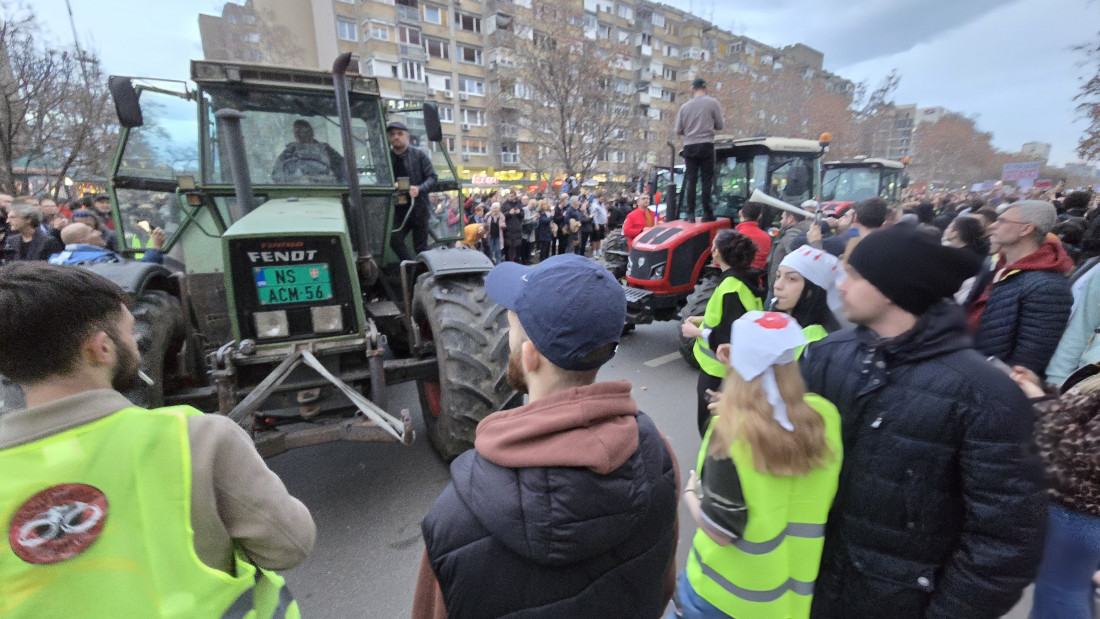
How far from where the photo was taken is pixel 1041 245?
2.64 meters

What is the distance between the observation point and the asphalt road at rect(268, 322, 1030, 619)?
2.51 meters

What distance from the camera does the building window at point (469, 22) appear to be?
38875 millimetres

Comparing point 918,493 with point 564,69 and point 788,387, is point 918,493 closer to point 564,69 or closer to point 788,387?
point 788,387

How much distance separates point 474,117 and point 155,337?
3971 cm

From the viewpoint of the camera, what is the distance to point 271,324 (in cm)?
296

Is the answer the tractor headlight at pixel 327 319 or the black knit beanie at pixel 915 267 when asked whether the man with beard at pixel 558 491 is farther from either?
the tractor headlight at pixel 327 319

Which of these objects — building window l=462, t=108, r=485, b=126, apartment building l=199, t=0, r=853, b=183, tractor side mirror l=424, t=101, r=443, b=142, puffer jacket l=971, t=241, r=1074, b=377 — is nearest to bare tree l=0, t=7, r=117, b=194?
tractor side mirror l=424, t=101, r=443, b=142

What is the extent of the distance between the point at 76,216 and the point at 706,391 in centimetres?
813

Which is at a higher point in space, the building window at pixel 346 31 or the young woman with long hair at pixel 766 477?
the building window at pixel 346 31

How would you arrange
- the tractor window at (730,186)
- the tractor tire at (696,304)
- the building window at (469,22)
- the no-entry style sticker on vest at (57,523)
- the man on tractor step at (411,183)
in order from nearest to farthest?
the no-entry style sticker on vest at (57,523) < the man on tractor step at (411,183) < the tractor tire at (696,304) < the tractor window at (730,186) < the building window at (469,22)

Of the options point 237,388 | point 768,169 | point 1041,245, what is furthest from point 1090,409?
point 768,169

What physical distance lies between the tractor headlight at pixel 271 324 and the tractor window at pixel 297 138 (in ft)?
4.18

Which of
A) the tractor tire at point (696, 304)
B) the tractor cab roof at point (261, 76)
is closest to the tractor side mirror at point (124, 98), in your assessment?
the tractor cab roof at point (261, 76)

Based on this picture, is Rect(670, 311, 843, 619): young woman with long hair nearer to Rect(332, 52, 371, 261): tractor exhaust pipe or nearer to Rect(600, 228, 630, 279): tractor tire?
Rect(332, 52, 371, 261): tractor exhaust pipe
